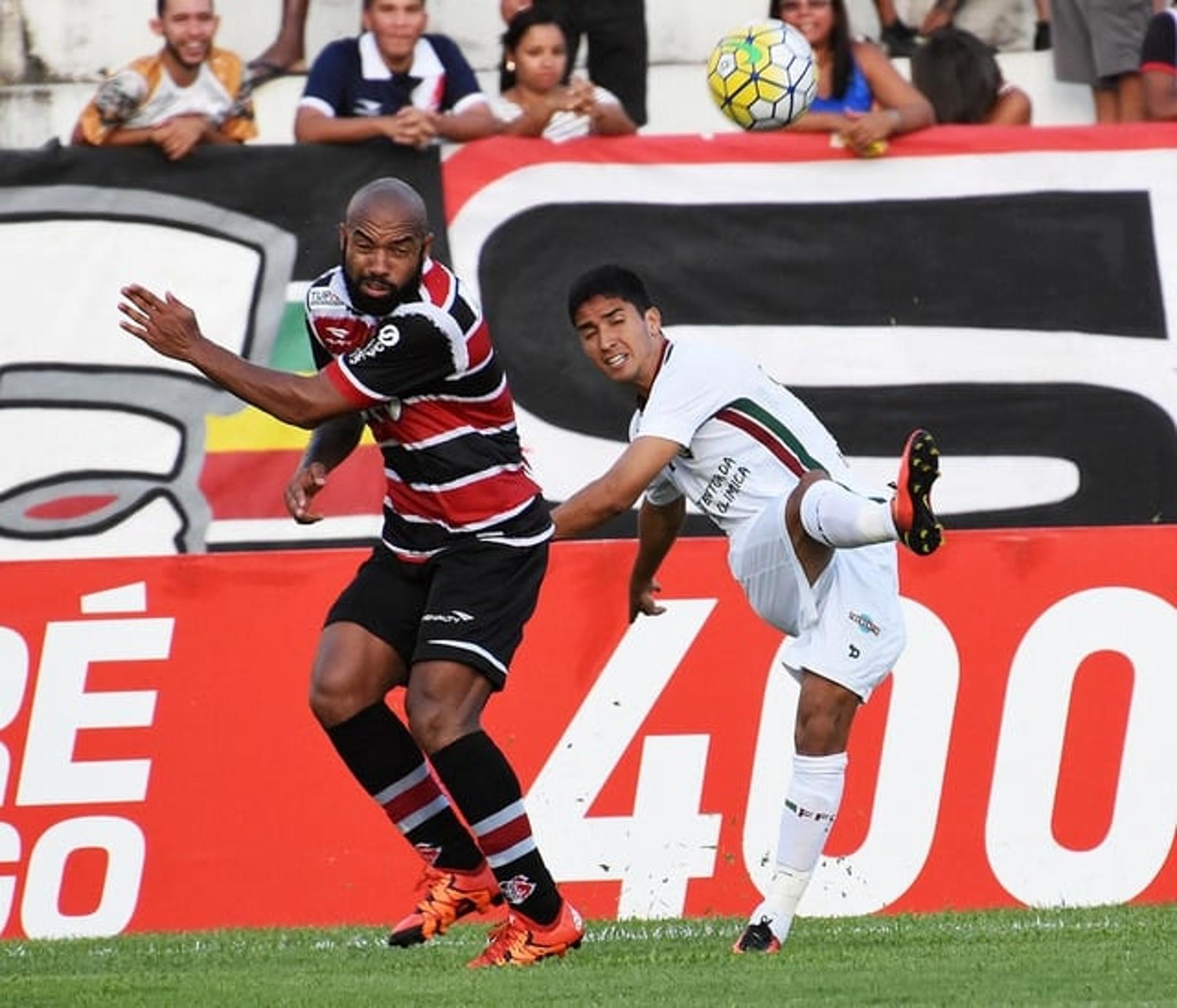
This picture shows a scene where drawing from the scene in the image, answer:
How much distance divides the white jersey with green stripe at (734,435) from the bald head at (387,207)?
902mm

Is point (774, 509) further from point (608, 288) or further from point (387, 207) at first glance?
→ point (387, 207)

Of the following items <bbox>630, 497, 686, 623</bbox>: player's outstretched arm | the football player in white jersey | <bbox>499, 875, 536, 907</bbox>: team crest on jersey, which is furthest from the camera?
<bbox>630, 497, 686, 623</bbox>: player's outstretched arm

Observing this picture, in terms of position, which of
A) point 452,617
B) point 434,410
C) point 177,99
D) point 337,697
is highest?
point 177,99

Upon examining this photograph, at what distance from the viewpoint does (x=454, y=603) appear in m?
7.45

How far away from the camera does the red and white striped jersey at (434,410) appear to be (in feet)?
23.8

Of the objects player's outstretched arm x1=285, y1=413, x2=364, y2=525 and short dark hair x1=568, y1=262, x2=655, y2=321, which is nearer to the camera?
player's outstretched arm x1=285, y1=413, x2=364, y2=525

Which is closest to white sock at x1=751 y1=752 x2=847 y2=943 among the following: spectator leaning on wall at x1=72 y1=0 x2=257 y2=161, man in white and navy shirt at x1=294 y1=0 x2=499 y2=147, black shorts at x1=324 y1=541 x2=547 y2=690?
black shorts at x1=324 y1=541 x2=547 y2=690

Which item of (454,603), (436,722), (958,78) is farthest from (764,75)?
(436,722)

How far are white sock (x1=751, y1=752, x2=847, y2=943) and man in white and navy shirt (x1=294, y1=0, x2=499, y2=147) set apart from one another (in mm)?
4875

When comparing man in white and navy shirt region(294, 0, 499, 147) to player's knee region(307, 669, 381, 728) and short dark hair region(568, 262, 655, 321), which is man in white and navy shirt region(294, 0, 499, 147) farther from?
player's knee region(307, 669, 381, 728)

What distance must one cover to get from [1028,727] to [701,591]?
1.34 m

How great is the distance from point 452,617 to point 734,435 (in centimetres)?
105

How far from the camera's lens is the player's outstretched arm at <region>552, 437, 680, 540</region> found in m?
7.38

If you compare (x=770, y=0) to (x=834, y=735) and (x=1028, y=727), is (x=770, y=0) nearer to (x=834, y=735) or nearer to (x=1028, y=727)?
(x=1028, y=727)
